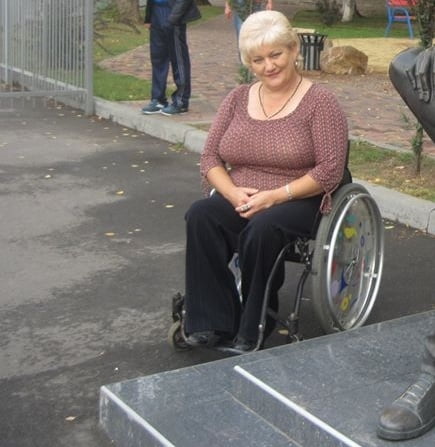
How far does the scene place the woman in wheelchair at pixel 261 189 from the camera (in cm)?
421

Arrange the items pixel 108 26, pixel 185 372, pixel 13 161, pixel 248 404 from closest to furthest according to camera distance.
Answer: pixel 248 404
pixel 185 372
pixel 13 161
pixel 108 26

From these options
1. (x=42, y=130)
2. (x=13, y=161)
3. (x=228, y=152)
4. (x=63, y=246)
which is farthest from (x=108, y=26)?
(x=228, y=152)

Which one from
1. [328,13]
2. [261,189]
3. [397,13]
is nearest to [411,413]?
[261,189]

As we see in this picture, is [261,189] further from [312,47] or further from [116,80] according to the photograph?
[312,47]

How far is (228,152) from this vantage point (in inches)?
175

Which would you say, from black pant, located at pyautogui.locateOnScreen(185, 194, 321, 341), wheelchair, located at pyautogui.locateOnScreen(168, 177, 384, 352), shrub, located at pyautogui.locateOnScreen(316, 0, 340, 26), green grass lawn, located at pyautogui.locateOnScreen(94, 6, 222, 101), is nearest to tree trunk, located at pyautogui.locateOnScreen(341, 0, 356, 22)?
A: shrub, located at pyautogui.locateOnScreen(316, 0, 340, 26)

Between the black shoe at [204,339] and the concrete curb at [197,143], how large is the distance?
8.04 feet

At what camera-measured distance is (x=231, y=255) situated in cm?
434

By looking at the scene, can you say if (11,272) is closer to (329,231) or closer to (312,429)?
(329,231)

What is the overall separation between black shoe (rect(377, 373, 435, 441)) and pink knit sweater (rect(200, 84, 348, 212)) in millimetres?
1067

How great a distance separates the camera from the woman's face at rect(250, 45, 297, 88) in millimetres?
4324

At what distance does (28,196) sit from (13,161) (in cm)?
139

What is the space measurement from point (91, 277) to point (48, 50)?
609cm

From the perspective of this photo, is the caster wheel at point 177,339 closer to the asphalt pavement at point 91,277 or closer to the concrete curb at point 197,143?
the asphalt pavement at point 91,277
